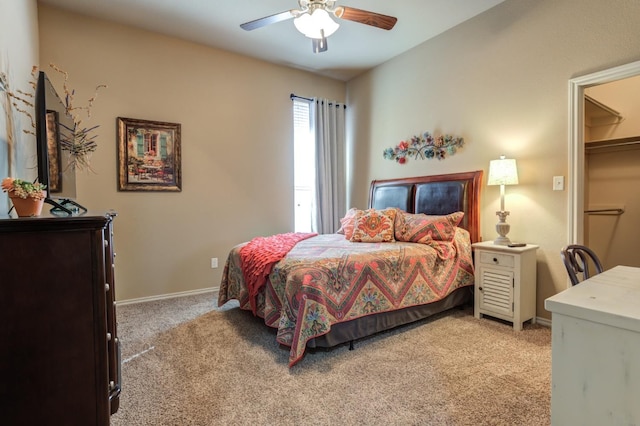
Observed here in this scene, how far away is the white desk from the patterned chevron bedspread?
1428 millimetres

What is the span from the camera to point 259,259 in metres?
2.64

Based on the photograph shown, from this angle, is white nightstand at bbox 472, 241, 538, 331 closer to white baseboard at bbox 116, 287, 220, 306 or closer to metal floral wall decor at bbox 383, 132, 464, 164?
metal floral wall decor at bbox 383, 132, 464, 164

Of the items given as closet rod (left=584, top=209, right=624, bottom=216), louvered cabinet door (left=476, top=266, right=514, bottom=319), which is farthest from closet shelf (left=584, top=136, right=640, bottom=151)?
louvered cabinet door (left=476, top=266, right=514, bottom=319)

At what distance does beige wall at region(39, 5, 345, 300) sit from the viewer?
3344mm

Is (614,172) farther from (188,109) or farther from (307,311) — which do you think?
(188,109)

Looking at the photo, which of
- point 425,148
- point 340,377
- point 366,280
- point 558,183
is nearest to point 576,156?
point 558,183

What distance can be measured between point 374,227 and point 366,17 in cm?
186

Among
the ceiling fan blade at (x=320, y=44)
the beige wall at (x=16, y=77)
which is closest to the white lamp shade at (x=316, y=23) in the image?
the ceiling fan blade at (x=320, y=44)

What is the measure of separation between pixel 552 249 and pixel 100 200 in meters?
4.37

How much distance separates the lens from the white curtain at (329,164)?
4707mm

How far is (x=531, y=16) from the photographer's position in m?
2.92

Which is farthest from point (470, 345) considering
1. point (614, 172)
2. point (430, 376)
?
point (614, 172)

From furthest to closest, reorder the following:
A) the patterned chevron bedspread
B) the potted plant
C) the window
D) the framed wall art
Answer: the window → the framed wall art → the patterned chevron bedspread → the potted plant

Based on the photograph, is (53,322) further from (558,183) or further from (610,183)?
(610,183)
